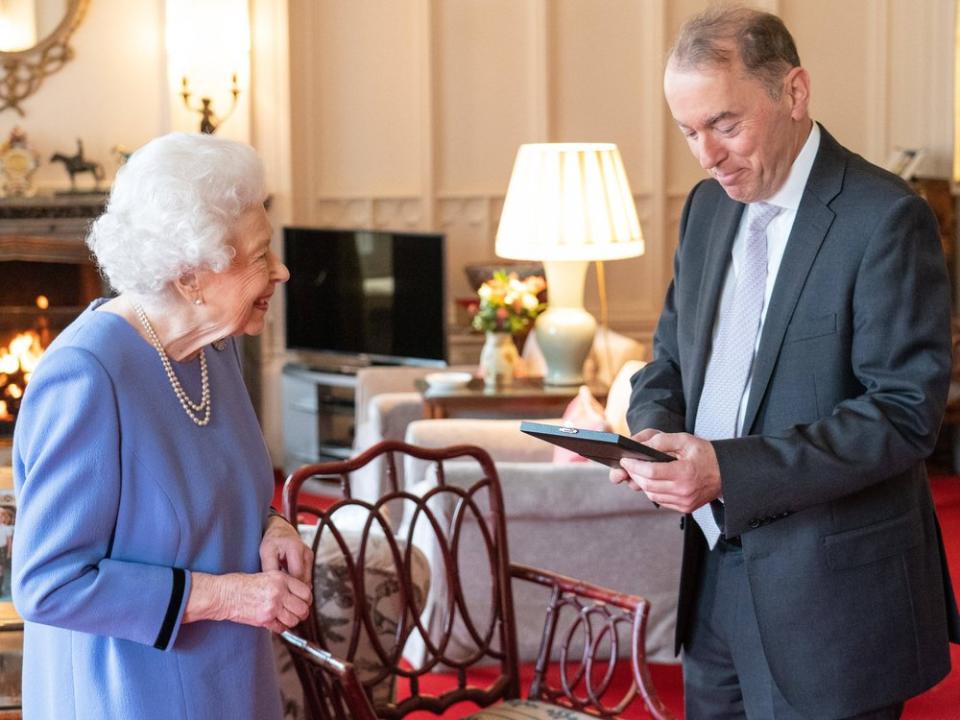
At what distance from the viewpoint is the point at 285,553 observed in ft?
6.22

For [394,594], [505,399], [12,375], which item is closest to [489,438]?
[505,399]

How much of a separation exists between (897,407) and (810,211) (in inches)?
12.4

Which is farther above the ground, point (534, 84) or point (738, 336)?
point (534, 84)

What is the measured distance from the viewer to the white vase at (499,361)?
536 centimetres

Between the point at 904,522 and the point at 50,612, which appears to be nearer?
the point at 50,612

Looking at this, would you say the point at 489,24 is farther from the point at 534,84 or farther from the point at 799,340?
the point at 799,340

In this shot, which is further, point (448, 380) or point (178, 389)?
point (448, 380)

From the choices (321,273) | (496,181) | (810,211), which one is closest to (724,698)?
(810,211)

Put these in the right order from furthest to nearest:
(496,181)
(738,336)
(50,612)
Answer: (496,181) < (738,336) < (50,612)

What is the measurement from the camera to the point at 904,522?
1971 millimetres

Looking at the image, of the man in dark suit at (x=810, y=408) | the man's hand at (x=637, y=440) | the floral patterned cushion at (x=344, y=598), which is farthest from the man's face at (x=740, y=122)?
the floral patterned cushion at (x=344, y=598)

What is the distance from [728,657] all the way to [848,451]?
46cm

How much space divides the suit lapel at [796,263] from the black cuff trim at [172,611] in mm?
847

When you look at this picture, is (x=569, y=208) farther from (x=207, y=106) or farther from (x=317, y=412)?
(x=207, y=106)
